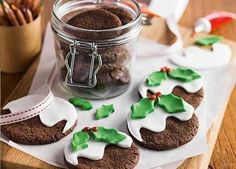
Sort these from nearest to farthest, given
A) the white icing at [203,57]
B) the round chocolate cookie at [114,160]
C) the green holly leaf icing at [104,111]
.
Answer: the round chocolate cookie at [114,160], the green holly leaf icing at [104,111], the white icing at [203,57]

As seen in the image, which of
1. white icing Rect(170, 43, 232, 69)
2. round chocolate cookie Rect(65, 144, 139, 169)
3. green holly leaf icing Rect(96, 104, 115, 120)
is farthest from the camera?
white icing Rect(170, 43, 232, 69)

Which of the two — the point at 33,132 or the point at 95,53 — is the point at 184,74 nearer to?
the point at 95,53

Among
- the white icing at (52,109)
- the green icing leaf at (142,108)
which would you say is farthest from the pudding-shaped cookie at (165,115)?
the white icing at (52,109)

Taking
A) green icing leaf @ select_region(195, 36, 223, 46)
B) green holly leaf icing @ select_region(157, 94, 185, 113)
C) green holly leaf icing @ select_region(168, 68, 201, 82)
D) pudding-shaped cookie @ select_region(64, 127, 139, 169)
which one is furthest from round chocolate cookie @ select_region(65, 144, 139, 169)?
green icing leaf @ select_region(195, 36, 223, 46)

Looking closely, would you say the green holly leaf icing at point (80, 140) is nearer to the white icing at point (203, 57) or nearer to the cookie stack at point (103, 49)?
the cookie stack at point (103, 49)

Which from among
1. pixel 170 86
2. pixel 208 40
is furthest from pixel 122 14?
pixel 208 40

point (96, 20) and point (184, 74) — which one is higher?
point (96, 20)

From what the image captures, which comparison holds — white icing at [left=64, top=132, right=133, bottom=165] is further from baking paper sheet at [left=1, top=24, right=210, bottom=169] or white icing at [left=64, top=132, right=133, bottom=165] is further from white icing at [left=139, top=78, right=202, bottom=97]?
white icing at [left=139, top=78, right=202, bottom=97]
